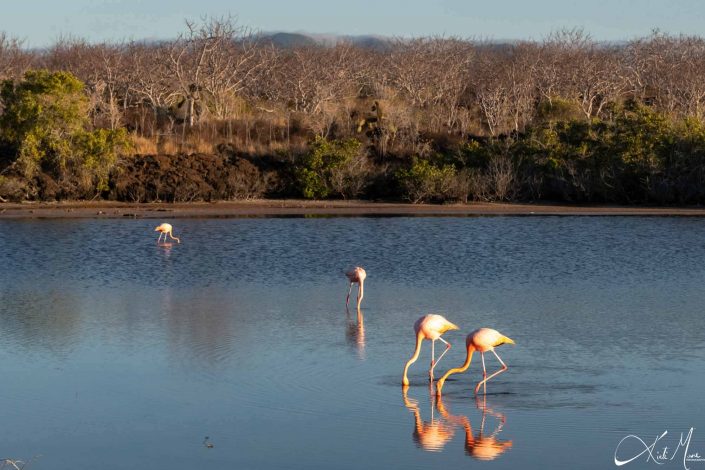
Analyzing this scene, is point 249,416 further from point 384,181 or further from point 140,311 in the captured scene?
point 384,181

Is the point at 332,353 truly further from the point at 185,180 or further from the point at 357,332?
the point at 185,180

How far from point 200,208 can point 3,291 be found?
13.6 meters

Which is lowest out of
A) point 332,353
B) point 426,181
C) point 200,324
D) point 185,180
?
point 185,180

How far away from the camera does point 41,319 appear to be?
16.2 m

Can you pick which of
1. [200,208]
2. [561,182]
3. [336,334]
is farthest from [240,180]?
[336,334]

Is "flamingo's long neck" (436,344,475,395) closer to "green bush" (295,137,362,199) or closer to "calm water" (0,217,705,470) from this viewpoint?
"calm water" (0,217,705,470)

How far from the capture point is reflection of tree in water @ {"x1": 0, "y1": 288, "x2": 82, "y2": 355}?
14469 millimetres

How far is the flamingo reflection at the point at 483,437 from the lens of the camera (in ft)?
32.5

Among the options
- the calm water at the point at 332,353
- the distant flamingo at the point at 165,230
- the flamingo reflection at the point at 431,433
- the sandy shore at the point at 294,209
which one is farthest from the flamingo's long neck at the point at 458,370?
the sandy shore at the point at 294,209

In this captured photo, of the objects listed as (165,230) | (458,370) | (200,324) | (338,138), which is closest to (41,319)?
(200,324)

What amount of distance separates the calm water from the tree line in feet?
26.4

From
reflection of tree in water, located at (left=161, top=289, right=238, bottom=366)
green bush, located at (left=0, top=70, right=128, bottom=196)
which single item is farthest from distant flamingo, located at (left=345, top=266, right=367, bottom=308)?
green bush, located at (left=0, top=70, right=128, bottom=196)

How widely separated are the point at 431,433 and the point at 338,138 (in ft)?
89.8

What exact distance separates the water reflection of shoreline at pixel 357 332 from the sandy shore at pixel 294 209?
1505cm
